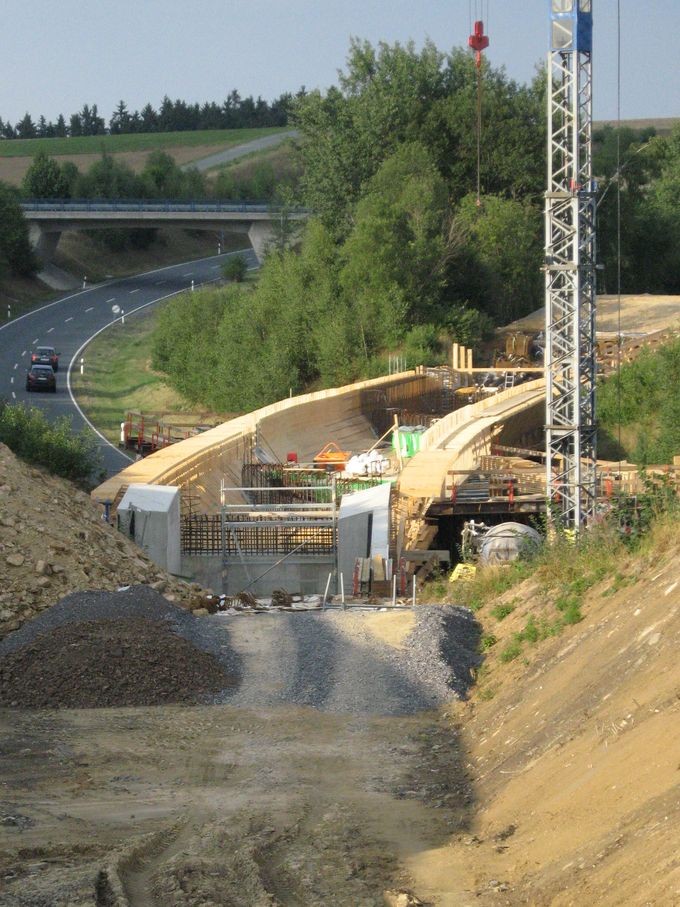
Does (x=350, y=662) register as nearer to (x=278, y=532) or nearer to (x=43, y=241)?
(x=278, y=532)

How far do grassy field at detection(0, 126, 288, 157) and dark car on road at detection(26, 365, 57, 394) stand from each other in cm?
9950

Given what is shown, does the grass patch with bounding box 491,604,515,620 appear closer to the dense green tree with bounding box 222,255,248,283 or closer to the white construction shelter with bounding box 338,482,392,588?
the white construction shelter with bounding box 338,482,392,588

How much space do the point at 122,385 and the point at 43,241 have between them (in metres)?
32.5

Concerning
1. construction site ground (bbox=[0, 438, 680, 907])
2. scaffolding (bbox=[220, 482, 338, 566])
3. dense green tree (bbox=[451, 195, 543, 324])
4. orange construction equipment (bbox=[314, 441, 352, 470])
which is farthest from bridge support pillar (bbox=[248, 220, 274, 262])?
construction site ground (bbox=[0, 438, 680, 907])

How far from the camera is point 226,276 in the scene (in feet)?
290

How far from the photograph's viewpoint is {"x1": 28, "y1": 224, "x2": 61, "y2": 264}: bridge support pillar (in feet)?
300

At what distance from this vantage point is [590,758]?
10867 millimetres

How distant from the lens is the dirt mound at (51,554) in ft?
63.0

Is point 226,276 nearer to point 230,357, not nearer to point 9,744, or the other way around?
point 230,357

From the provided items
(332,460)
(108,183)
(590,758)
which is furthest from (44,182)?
(590,758)

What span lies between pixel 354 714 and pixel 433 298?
5099 centimetres

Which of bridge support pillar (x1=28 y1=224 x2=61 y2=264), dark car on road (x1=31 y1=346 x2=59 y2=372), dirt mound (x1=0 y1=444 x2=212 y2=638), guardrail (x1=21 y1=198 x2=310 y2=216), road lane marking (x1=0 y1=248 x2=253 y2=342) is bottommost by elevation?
dirt mound (x1=0 y1=444 x2=212 y2=638)

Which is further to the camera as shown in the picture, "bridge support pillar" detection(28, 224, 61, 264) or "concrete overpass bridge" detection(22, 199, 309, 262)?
"bridge support pillar" detection(28, 224, 61, 264)

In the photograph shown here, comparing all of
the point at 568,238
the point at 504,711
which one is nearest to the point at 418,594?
the point at 568,238
